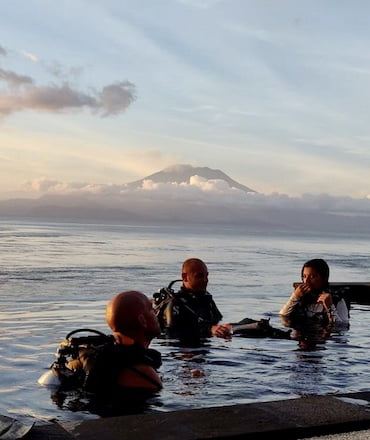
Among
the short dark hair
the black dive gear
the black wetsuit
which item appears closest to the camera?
the black dive gear

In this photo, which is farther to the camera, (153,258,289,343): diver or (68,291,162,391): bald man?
(153,258,289,343): diver

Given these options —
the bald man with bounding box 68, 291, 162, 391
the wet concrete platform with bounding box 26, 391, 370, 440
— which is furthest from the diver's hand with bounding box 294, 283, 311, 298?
the wet concrete platform with bounding box 26, 391, 370, 440

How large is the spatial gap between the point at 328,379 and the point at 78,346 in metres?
2.83

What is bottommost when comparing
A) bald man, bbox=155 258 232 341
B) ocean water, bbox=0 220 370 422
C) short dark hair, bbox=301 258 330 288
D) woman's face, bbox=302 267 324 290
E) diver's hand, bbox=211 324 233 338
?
ocean water, bbox=0 220 370 422

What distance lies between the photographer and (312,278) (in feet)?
34.8

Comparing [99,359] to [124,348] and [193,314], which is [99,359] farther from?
[193,314]

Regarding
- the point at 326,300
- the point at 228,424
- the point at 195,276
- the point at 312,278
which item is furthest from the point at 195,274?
the point at 228,424

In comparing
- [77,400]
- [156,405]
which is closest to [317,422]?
[156,405]

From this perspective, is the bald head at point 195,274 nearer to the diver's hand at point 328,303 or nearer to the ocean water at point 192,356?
the ocean water at point 192,356

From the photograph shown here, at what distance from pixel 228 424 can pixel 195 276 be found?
578 centimetres

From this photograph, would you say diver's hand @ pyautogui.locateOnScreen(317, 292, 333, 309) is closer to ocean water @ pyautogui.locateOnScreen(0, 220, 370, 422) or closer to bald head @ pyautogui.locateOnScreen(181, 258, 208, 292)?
ocean water @ pyautogui.locateOnScreen(0, 220, 370, 422)

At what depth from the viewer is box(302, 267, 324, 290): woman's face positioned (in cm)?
1055

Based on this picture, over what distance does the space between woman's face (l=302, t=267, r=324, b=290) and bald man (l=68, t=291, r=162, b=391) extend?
17.5 feet

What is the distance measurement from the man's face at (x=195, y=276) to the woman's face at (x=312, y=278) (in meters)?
1.65
